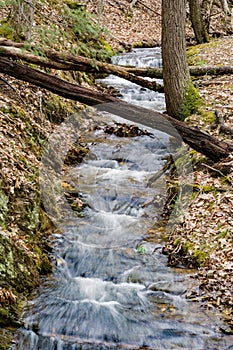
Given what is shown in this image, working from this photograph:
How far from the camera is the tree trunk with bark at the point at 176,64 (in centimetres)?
918

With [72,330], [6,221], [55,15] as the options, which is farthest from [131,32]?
[72,330]

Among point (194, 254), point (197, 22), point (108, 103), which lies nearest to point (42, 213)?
point (108, 103)

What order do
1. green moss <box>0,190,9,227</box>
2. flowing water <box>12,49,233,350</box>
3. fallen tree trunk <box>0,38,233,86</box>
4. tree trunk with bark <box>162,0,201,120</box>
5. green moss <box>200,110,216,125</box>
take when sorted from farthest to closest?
1. green moss <box>200,110,216,125</box>
2. tree trunk with bark <box>162,0,201,120</box>
3. fallen tree trunk <box>0,38,233,86</box>
4. green moss <box>0,190,9,227</box>
5. flowing water <box>12,49,233,350</box>

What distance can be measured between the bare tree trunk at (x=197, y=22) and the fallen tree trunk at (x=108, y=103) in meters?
10.4

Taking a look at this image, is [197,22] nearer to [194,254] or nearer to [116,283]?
[194,254]

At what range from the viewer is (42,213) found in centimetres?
697

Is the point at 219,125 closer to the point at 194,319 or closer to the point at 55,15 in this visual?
the point at 194,319

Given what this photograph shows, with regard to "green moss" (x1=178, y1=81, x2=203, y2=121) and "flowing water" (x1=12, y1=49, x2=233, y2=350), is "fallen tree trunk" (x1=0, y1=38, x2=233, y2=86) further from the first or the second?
"flowing water" (x1=12, y1=49, x2=233, y2=350)

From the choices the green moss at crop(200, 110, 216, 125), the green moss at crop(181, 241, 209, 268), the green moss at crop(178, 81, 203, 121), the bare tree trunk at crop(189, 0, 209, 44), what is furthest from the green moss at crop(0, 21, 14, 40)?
the bare tree trunk at crop(189, 0, 209, 44)

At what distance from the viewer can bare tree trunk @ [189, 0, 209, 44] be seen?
16664 millimetres

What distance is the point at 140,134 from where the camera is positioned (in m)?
11.2

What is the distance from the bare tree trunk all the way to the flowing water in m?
9.52

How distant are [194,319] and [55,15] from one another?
459 inches

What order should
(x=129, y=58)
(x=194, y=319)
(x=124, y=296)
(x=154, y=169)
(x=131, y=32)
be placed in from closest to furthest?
(x=194, y=319)
(x=124, y=296)
(x=154, y=169)
(x=129, y=58)
(x=131, y=32)
